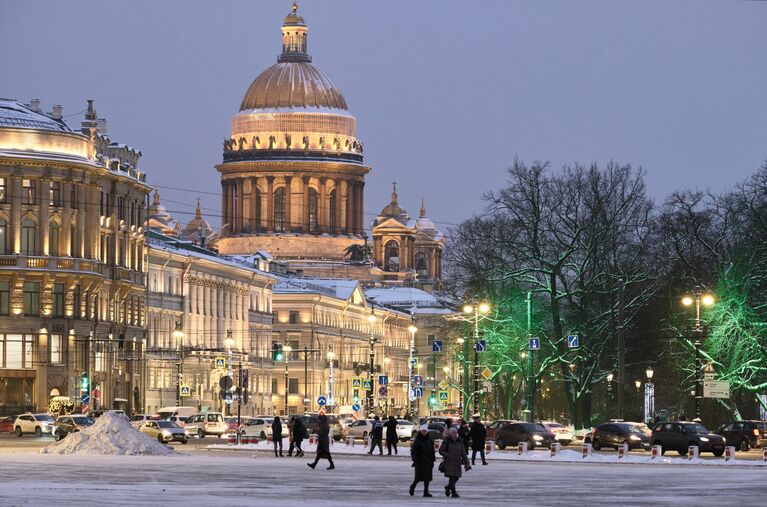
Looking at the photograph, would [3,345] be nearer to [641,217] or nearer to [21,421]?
[21,421]

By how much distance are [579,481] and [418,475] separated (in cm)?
801

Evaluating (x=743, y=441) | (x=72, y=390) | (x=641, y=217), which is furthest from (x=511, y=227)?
(x=72, y=390)

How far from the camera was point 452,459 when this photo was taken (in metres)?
47.6

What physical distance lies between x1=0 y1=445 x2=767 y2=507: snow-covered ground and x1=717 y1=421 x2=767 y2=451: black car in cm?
1773

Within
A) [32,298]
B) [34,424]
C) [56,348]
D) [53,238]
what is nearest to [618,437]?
[34,424]

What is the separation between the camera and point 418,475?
4756cm

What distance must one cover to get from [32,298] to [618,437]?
5600 cm

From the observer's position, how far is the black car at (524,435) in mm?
83125

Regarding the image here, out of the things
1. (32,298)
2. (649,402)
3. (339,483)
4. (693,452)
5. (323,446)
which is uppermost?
(32,298)

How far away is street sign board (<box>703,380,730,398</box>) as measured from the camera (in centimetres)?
8194

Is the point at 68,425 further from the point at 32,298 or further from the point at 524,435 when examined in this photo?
the point at 32,298

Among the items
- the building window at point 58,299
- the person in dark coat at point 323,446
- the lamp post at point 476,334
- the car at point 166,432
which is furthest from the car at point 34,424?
the person in dark coat at point 323,446

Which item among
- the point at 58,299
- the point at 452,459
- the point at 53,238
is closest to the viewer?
the point at 452,459

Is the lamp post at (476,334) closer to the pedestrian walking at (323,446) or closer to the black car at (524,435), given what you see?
the black car at (524,435)
